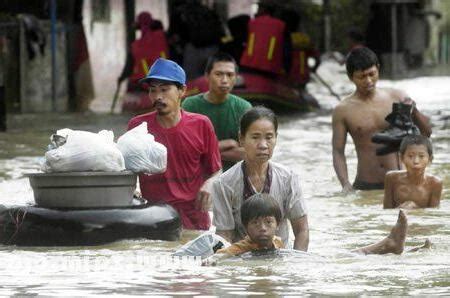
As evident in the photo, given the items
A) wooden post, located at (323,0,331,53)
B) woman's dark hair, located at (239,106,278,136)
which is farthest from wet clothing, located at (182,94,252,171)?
wooden post, located at (323,0,331,53)

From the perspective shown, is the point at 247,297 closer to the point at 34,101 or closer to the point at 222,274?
the point at 222,274

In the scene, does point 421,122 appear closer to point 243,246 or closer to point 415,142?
point 415,142

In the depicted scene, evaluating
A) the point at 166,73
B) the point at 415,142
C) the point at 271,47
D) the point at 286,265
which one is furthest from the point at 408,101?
the point at 271,47

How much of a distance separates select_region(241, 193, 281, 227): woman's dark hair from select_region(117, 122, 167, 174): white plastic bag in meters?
1.73

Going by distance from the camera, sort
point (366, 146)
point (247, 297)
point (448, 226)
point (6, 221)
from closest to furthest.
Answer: point (247, 297) → point (6, 221) → point (448, 226) → point (366, 146)

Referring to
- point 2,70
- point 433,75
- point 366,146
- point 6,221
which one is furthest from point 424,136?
point 433,75

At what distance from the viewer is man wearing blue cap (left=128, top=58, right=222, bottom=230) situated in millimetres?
10664

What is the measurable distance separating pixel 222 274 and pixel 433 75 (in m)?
28.4

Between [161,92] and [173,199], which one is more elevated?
[161,92]

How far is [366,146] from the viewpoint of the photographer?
13.7 meters

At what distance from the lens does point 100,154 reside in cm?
1027

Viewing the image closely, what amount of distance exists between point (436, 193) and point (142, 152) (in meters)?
3.10

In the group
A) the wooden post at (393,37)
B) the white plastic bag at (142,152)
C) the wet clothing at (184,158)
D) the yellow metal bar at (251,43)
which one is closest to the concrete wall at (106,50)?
the yellow metal bar at (251,43)

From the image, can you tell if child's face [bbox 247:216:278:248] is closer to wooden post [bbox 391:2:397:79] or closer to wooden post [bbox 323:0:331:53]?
wooden post [bbox 391:2:397:79]
